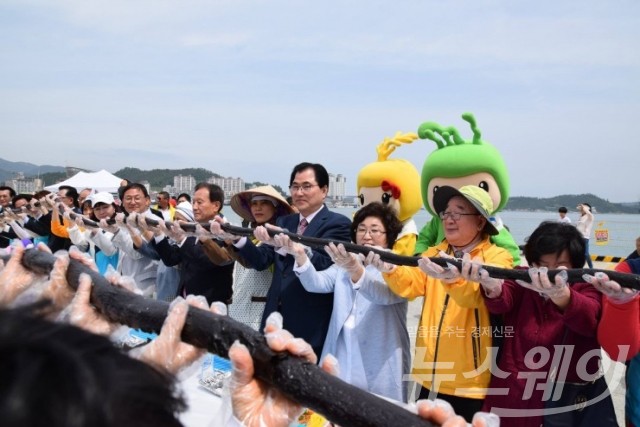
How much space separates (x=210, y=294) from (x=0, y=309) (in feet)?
12.6

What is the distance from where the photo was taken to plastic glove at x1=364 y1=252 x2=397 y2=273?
2.71 meters

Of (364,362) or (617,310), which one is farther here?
(364,362)

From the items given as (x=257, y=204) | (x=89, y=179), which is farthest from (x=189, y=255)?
(x=89, y=179)

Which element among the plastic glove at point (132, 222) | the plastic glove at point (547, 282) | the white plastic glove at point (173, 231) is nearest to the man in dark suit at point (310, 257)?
the white plastic glove at point (173, 231)

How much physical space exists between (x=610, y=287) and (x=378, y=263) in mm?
1119

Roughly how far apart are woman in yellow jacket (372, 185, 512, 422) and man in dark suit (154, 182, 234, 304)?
1.99 metres

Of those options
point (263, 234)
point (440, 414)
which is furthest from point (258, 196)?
point (440, 414)

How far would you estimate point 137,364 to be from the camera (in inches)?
25.0

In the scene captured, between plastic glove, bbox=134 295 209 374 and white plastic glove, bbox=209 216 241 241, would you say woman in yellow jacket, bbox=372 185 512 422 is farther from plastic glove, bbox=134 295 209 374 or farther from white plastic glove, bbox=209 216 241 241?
plastic glove, bbox=134 295 209 374

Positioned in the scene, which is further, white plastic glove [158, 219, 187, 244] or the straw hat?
the straw hat

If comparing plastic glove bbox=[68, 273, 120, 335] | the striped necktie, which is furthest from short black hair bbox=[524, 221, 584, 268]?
plastic glove bbox=[68, 273, 120, 335]

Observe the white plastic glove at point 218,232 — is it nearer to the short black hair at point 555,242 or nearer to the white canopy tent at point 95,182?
the short black hair at point 555,242

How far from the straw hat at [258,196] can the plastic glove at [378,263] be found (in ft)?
6.22

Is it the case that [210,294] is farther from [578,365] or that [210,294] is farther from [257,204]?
[578,365]
